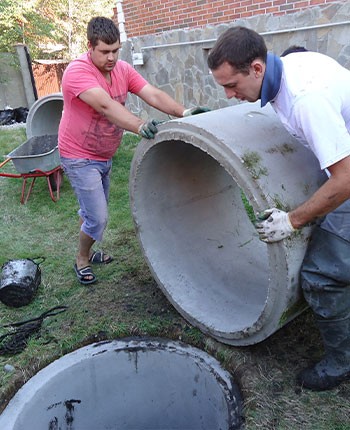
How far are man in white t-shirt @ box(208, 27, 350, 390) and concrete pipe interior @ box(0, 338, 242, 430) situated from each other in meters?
0.83

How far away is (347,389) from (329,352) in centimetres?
23

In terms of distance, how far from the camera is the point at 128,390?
118 inches

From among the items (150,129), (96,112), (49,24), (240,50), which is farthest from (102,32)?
(49,24)

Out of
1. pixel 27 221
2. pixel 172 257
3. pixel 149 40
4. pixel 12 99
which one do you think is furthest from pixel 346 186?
pixel 12 99

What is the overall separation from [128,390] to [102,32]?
7.95 feet

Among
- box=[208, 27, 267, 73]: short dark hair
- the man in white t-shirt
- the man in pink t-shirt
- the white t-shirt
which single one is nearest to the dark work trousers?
the man in white t-shirt

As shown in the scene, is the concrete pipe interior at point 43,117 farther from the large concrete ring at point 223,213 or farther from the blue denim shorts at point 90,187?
the large concrete ring at point 223,213

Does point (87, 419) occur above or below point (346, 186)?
below

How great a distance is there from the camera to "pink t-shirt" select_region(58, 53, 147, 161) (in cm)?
302

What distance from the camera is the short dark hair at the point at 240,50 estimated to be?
197 centimetres

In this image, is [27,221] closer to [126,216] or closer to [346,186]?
[126,216]

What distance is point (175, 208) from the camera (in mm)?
3297

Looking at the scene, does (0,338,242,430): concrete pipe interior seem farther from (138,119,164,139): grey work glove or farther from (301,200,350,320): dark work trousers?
(138,119,164,139): grey work glove

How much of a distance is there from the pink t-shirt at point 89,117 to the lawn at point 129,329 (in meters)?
1.10
